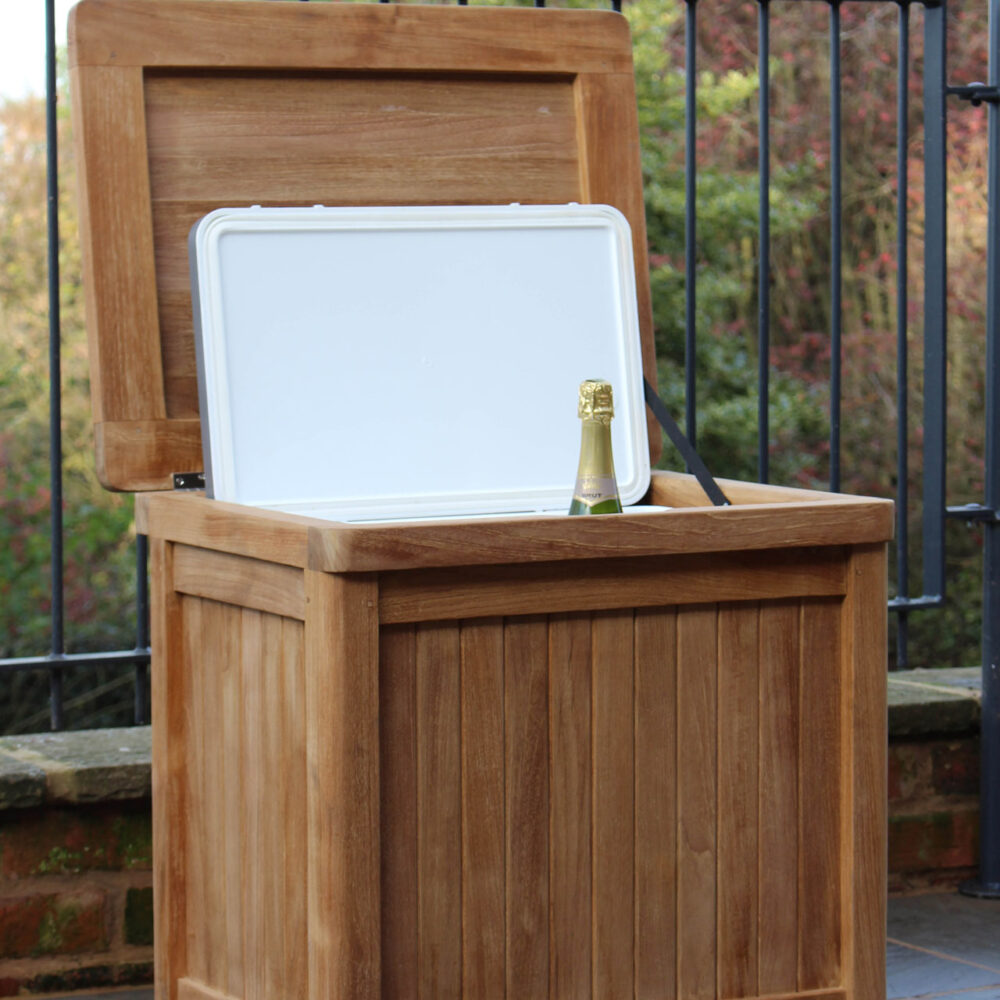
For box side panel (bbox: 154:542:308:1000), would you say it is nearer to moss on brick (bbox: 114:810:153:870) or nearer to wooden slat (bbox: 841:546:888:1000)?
moss on brick (bbox: 114:810:153:870)

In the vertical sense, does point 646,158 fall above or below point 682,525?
above

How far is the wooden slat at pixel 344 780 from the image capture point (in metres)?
1.46

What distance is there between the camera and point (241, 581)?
1642 mm

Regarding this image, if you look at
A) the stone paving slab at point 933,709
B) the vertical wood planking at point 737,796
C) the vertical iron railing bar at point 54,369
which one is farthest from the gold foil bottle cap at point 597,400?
the stone paving slab at point 933,709

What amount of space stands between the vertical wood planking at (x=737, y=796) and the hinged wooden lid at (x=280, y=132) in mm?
552

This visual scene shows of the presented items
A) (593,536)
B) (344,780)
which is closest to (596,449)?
(593,536)

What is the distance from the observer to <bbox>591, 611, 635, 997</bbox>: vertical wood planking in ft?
5.22

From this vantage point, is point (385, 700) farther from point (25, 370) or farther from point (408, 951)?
point (25, 370)

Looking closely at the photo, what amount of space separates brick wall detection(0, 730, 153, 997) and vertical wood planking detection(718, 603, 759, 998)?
0.93 metres

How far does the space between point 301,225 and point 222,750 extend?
0.65m

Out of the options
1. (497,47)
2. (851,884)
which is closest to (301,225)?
(497,47)

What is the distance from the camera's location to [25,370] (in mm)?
6039

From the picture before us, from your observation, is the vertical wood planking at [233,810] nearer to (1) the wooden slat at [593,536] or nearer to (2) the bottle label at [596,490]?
(1) the wooden slat at [593,536]

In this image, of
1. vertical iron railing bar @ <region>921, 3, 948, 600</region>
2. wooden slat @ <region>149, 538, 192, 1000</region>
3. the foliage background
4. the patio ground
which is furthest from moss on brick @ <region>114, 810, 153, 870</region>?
the foliage background
